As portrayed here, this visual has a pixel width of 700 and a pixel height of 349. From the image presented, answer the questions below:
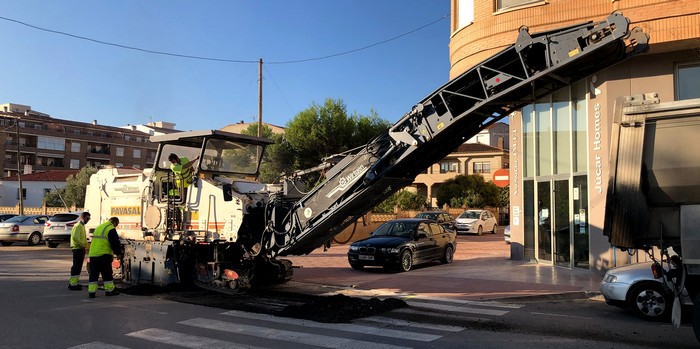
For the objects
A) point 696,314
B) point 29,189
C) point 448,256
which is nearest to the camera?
point 696,314

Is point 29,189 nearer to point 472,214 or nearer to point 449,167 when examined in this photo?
point 449,167

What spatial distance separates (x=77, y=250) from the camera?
11.3 m

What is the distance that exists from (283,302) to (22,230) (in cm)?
1954

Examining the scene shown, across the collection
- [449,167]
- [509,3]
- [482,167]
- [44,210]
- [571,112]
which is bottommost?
[44,210]

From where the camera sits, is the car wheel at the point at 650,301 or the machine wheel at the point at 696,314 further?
the car wheel at the point at 650,301

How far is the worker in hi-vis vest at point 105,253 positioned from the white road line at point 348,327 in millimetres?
3067

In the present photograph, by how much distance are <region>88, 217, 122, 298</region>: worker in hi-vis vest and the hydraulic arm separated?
3.30 meters

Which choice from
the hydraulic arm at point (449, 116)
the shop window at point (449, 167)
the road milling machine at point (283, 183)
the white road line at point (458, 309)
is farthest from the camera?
the shop window at point (449, 167)

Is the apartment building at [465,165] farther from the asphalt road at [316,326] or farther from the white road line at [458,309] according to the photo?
the asphalt road at [316,326]

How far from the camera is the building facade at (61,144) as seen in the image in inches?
2744

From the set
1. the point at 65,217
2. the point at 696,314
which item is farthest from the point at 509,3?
the point at 65,217

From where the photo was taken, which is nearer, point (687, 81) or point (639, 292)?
point (639, 292)

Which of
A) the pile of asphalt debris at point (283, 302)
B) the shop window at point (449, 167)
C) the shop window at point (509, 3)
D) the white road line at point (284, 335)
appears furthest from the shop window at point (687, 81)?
the shop window at point (449, 167)

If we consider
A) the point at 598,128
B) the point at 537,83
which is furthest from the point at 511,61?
the point at 598,128
